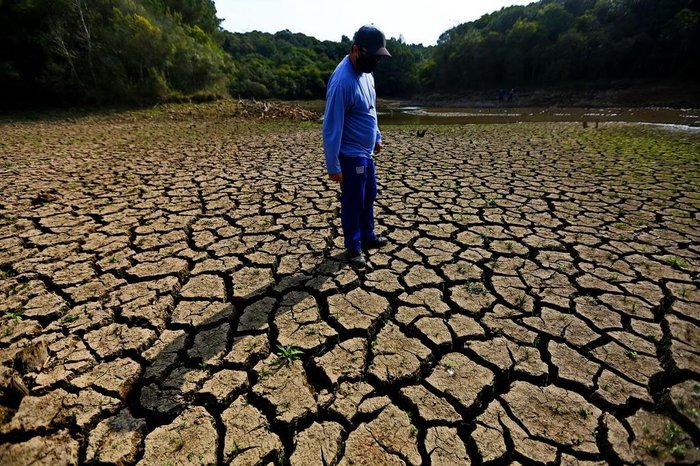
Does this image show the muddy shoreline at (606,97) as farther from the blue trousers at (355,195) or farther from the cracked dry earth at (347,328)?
the blue trousers at (355,195)

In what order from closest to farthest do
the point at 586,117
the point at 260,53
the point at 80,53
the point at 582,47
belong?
the point at 80,53 < the point at 586,117 < the point at 582,47 < the point at 260,53

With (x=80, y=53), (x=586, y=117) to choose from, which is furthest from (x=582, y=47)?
(x=80, y=53)

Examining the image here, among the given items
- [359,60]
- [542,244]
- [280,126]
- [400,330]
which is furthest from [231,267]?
[280,126]

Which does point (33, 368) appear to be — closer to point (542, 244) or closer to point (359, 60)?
point (359, 60)

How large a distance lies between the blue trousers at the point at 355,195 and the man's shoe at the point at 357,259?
39 millimetres

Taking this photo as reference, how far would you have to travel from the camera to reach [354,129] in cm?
236

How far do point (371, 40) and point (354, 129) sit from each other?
57 cm

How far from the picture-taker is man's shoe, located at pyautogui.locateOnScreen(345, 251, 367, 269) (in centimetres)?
267

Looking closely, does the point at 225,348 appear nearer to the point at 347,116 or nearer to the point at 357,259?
the point at 357,259

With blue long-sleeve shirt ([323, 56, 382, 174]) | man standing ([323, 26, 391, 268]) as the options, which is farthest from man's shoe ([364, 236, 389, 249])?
blue long-sleeve shirt ([323, 56, 382, 174])

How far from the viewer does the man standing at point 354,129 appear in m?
2.20

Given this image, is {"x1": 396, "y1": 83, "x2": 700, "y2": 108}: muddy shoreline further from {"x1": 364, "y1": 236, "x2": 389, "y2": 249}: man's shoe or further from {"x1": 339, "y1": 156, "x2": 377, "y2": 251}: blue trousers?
{"x1": 339, "y1": 156, "x2": 377, "y2": 251}: blue trousers

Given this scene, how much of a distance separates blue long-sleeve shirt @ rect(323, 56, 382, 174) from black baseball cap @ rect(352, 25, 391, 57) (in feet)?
0.50

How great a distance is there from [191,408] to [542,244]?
2957 mm
